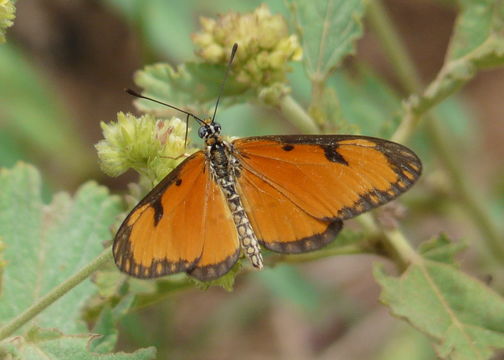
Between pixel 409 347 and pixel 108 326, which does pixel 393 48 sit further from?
pixel 108 326

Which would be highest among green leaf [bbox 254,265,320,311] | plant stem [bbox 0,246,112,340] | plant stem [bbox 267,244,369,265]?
green leaf [bbox 254,265,320,311]

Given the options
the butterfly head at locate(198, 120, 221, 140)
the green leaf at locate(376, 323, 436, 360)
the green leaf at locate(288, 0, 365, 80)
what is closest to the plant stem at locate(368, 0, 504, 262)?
the green leaf at locate(376, 323, 436, 360)

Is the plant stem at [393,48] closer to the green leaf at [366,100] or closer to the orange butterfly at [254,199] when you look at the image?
the green leaf at [366,100]

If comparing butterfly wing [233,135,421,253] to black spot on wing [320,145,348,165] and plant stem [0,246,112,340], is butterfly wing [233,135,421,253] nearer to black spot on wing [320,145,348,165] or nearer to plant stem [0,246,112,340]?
black spot on wing [320,145,348,165]

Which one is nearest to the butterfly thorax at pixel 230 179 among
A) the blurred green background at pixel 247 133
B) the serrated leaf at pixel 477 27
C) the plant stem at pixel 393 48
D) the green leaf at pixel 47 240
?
the green leaf at pixel 47 240

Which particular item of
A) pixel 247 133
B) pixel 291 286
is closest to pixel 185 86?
pixel 247 133

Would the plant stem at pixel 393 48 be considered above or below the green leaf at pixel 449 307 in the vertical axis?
above
